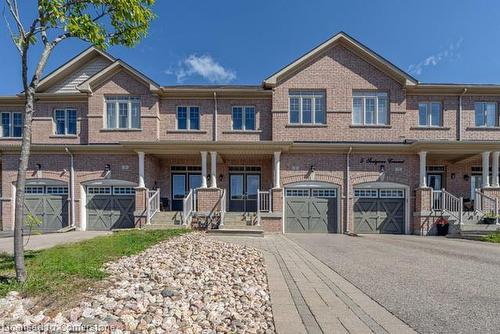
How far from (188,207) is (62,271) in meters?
8.57

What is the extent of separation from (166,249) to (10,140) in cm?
1502

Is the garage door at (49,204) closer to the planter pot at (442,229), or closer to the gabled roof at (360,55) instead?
the gabled roof at (360,55)

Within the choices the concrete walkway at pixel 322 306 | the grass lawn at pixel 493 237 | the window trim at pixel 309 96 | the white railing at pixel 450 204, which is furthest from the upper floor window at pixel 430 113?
the concrete walkway at pixel 322 306

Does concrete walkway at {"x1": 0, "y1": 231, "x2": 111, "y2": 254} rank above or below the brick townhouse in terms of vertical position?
below

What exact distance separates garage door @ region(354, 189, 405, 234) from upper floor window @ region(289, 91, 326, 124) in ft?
14.8

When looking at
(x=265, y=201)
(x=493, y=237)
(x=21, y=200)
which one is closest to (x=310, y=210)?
(x=265, y=201)

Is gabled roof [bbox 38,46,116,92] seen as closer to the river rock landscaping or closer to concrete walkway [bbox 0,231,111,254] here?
concrete walkway [bbox 0,231,111,254]

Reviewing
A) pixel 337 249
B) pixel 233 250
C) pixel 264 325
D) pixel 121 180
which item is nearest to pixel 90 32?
pixel 264 325

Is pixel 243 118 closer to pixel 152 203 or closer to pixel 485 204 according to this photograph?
pixel 152 203

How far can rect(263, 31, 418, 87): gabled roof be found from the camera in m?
15.2

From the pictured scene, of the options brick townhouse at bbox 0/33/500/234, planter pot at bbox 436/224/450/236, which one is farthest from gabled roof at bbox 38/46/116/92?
planter pot at bbox 436/224/450/236

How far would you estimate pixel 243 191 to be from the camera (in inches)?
621

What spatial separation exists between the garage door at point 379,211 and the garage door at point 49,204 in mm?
15668

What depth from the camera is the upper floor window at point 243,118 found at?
15891 millimetres
